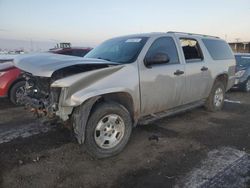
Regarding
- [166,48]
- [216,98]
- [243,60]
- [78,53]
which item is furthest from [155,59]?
[243,60]

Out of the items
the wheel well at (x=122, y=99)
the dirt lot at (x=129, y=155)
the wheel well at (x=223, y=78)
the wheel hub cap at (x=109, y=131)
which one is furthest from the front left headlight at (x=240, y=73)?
the wheel hub cap at (x=109, y=131)

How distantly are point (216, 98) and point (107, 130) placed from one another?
3897 millimetres

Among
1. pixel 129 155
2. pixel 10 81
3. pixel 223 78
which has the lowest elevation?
pixel 129 155

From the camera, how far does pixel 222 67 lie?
6.71 m

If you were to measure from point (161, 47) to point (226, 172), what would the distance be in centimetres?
249

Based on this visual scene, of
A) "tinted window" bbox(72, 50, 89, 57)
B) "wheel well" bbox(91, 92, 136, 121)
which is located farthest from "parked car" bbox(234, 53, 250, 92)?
"wheel well" bbox(91, 92, 136, 121)

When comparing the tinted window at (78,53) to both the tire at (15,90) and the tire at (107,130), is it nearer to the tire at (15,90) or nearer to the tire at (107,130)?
the tire at (15,90)

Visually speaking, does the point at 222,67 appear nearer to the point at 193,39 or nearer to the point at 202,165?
the point at 193,39

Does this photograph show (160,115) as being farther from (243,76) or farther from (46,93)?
(243,76)

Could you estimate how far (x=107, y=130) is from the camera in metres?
4.18

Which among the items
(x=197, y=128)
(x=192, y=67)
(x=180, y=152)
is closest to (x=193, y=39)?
(x=192, y=67)

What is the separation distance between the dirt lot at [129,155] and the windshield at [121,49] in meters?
1.52

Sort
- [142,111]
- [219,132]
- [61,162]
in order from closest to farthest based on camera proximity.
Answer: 1. [61,162]
2. [142,111]
3. [219,132]

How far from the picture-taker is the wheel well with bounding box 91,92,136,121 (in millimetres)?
4184
